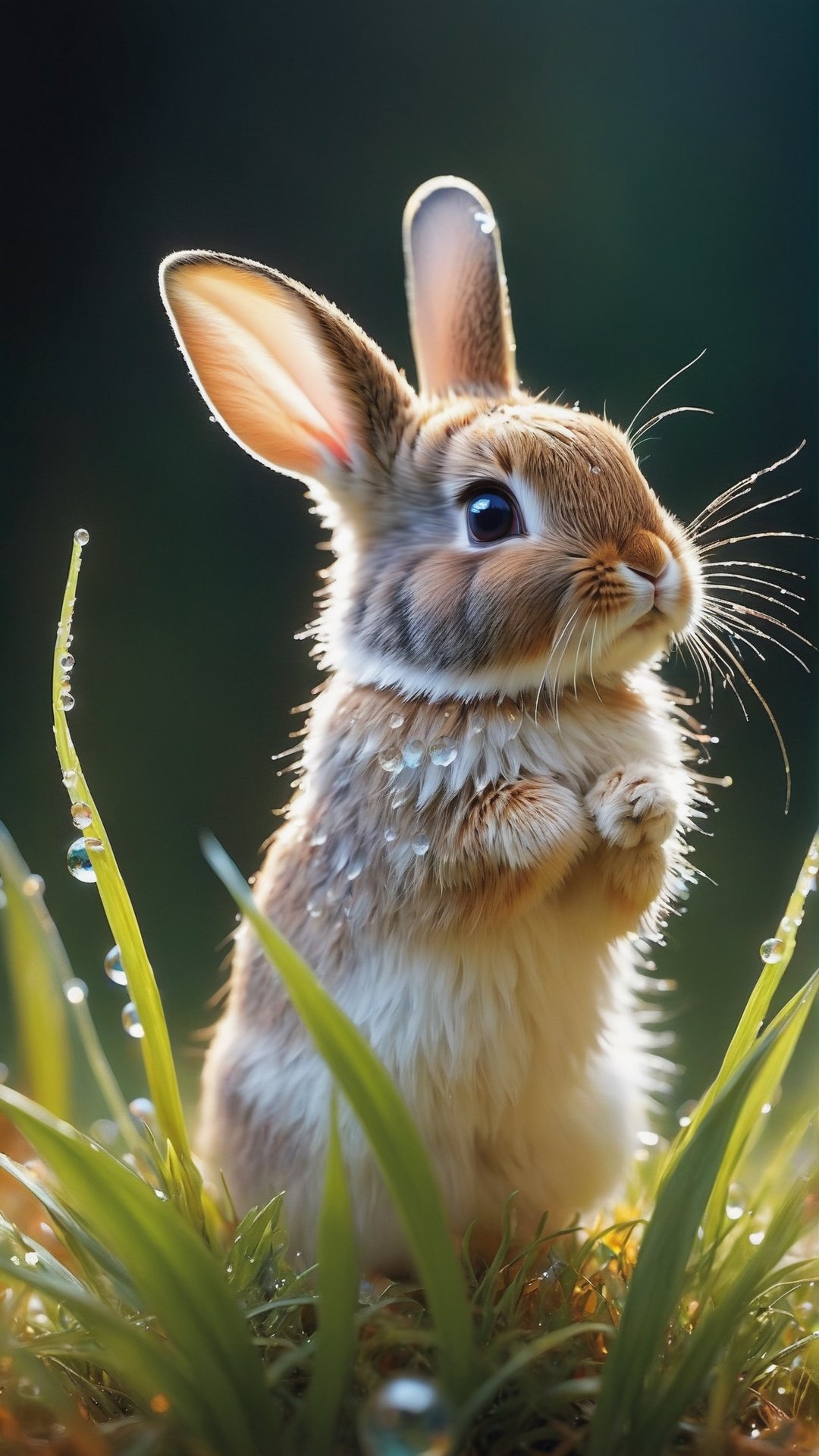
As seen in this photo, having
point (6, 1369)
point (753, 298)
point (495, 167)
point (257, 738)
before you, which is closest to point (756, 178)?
point (753, 298)

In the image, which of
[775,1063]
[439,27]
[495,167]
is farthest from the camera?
[495,167]

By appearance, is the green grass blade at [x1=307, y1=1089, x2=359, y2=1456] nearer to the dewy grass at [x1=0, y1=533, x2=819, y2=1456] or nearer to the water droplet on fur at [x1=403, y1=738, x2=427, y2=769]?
the dewy grass at [x1=0, y1=533, x2=819, y2=1456]

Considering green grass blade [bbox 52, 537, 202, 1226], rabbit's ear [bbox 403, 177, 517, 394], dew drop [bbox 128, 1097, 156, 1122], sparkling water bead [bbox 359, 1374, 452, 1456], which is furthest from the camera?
rabbit's ear [bbox 403, 177, 517, 394]

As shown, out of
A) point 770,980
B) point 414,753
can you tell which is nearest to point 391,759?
point 414,753

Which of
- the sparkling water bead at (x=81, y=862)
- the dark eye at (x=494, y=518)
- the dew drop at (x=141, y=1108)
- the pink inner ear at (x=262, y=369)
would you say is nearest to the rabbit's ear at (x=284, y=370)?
the pink inner ear at (x=262, y=369)

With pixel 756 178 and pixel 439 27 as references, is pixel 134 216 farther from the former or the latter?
pixel 756 178

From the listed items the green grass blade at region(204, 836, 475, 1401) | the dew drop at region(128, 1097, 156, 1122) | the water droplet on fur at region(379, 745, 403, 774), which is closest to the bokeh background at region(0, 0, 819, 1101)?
the dew drop at region(128, 1097, 156, 1122)
